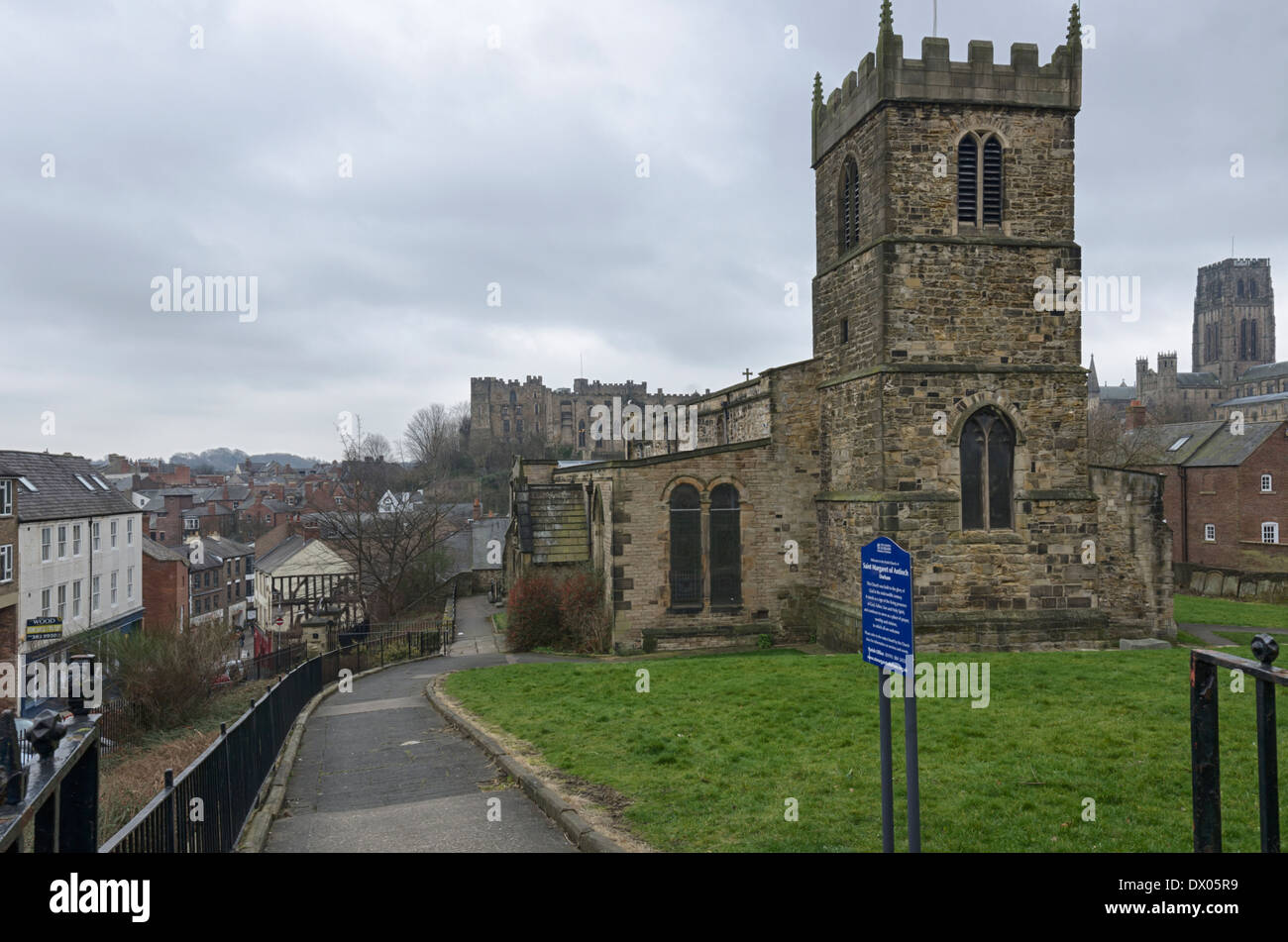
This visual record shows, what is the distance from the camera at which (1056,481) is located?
63.1ft

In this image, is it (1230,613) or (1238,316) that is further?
(1238,316)

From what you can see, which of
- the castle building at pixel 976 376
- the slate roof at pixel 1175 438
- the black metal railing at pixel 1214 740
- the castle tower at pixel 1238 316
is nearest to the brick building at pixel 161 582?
the castle building at pixel 976 376

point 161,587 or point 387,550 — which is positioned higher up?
point 387,550

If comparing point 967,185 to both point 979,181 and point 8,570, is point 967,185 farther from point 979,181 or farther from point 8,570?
point 8,570

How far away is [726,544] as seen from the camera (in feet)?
72.6

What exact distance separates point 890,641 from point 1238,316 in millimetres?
171287

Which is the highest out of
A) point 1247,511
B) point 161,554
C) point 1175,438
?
point 1175,438

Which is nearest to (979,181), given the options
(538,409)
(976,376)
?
(976,376)

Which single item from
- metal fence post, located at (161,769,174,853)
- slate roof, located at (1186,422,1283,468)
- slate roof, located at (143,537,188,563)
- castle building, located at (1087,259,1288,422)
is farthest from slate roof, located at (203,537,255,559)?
castle building, located at (1087,259,1288,422)

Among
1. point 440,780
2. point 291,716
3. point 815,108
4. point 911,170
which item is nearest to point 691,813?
point 440,780

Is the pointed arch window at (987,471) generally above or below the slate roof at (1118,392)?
below

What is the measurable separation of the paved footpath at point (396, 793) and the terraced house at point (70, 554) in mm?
21579

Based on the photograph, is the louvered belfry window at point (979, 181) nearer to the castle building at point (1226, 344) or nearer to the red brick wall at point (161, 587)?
the red brick wall at point (161, 587)

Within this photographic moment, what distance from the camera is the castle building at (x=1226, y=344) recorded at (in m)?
134
